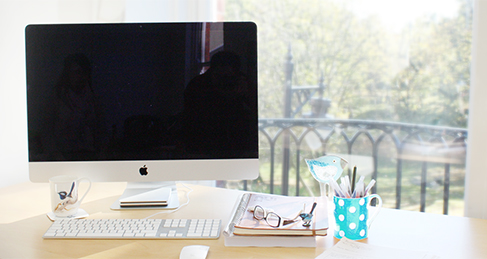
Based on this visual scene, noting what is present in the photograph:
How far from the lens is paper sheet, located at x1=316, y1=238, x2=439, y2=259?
0.86m

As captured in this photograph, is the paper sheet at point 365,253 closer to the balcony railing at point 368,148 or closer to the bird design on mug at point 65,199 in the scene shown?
the bird design on mug at point 65,199

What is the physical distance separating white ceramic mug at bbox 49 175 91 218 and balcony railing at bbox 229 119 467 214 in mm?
1317

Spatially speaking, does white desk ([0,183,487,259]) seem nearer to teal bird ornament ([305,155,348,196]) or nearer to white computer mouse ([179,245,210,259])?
white computer mouse ([179,245,210,259])

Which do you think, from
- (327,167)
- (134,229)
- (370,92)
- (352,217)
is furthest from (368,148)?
(134,229)

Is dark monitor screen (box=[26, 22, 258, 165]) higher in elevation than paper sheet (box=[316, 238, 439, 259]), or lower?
higher

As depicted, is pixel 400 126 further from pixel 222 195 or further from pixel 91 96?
pixel 91 96

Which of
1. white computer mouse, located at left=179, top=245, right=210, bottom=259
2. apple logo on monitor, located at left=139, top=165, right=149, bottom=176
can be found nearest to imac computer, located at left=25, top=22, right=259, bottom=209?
apple logo on monitor, located at left=139, top=165, right=149, bottom=176

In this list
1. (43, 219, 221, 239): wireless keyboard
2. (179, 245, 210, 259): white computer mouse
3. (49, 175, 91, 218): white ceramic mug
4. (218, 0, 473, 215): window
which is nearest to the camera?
(179, 245, 210, 259): white computer mouse

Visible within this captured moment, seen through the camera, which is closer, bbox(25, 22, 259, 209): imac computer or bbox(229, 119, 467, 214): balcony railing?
bbox(25, 22, 259, 209): imac computer

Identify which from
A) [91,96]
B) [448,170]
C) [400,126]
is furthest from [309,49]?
[91,96]

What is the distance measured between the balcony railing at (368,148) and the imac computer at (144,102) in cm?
111

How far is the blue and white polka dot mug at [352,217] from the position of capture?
0.94 m

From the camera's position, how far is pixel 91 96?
1135mm

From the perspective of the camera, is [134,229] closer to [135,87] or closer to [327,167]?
[135,87]
